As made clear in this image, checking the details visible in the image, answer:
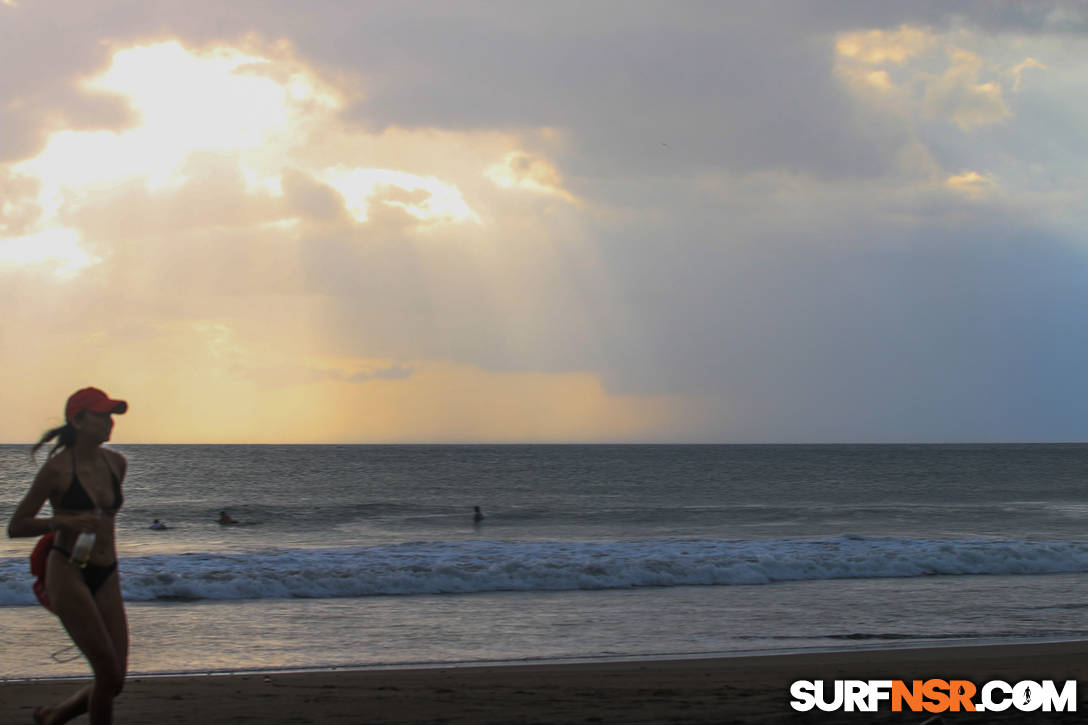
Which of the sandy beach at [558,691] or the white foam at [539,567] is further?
the white foam at [539,567]

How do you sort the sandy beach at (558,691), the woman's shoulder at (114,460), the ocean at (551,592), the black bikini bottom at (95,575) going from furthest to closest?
the ocean at (551,592) < the sandy beach at (558,691) < the woman's shoulder at (114,460) < the black bikini bottom at (95,575)

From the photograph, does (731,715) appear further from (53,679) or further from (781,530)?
(781,530)

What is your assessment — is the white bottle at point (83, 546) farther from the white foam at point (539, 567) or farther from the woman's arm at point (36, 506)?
A: the white foam at point (539, 567)

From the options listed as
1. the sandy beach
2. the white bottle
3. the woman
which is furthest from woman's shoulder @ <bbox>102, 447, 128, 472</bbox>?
the sandy beach

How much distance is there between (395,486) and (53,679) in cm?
5625

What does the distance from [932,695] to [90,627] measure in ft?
22.6

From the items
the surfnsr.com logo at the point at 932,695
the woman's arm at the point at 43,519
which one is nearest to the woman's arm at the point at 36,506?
the woman's arm at the point at 43,519

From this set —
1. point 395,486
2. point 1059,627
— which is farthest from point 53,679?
point 395,486

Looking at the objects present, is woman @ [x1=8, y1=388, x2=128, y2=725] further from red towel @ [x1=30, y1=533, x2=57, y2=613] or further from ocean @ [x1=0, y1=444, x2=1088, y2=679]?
ocean @ [x1=0, y1=444, x2=1088, y2=679]

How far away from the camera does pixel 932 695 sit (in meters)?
8.00

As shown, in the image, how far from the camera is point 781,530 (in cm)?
3416

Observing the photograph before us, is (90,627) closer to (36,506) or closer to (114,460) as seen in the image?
(36,506)

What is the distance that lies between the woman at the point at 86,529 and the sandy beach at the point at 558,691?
7.50ft

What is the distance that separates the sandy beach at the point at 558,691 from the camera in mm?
7086
